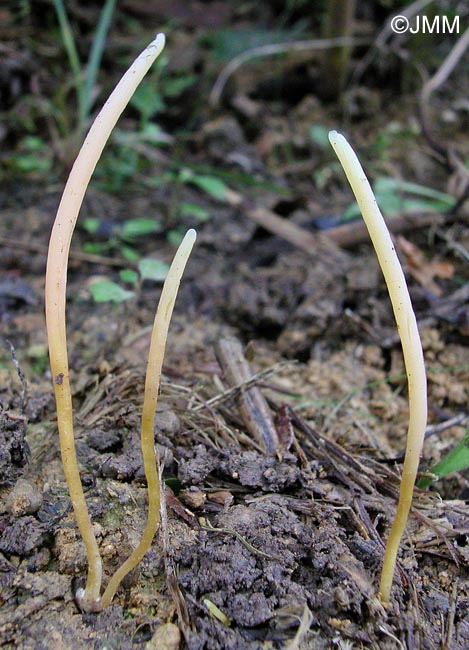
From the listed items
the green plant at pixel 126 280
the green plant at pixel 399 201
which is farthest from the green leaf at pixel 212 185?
the green plant at pixel 126 280

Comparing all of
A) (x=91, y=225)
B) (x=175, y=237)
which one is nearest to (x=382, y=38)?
(x=175, y=237)

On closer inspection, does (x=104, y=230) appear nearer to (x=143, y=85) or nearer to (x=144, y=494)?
(x=143, y=85)

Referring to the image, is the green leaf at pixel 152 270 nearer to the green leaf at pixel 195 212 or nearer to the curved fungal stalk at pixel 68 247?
the green leaf at pixel 195 212

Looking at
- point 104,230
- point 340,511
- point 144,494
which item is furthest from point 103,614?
point 104,230

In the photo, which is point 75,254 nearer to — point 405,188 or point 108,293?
point 108,293

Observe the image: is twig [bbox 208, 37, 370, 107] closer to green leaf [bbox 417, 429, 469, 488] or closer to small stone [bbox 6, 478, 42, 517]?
green leaf [bbox 417, 429, 469, 488]

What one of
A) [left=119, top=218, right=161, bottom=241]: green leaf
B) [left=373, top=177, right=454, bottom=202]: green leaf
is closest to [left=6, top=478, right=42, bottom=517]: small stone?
[left=119, top=218, right=161, bottom=241]: green leaf

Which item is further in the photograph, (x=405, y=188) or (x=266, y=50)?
(x=266, y=50)
